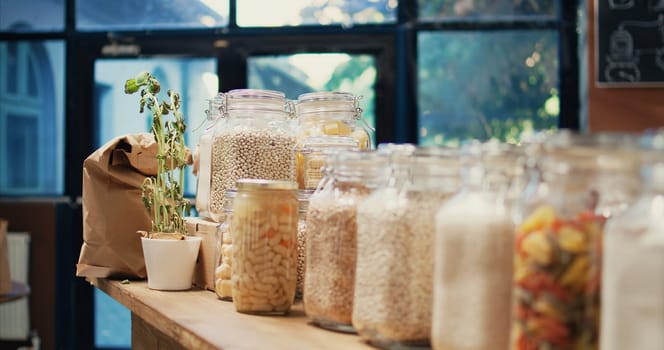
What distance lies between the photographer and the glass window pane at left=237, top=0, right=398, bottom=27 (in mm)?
3826

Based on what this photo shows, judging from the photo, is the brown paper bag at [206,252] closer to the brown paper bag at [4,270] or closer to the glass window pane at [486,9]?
the brown paper bag at [4,270]

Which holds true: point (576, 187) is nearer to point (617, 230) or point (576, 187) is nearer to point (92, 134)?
point (617, 230)

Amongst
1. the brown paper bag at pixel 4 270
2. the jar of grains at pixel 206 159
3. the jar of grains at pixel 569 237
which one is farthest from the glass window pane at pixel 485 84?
the jar of grains at pixel 569 237

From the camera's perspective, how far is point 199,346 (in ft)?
3.22

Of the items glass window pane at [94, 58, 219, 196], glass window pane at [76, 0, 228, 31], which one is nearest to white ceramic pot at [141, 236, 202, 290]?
glass window pane at [94, 58, 219, 196]

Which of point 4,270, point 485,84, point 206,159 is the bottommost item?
point 4,270

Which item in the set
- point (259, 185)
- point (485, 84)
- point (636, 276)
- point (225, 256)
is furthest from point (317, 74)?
point (636, 276)

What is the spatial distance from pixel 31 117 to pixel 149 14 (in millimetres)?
859

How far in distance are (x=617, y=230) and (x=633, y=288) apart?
5 centimetres

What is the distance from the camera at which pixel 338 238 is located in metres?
1.02

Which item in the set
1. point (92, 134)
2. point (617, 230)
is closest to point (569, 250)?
point (617, 230)

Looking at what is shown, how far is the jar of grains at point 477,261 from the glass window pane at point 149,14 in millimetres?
3272

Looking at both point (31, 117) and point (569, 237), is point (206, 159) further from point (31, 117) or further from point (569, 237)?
point (31, 117)

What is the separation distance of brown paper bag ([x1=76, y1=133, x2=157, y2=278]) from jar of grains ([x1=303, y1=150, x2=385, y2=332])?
0.66 m
